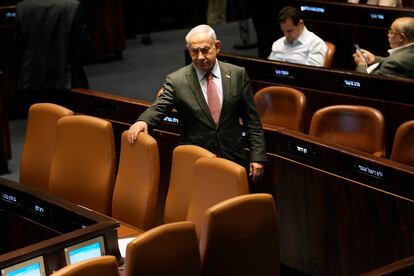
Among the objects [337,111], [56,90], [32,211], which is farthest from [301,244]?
[56,90]

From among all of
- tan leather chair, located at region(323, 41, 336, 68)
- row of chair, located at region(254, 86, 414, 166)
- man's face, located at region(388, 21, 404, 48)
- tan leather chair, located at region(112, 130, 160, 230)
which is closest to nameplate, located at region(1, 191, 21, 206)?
tan leather chair, located at region(112, 130, 160, 230)

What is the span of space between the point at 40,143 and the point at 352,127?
5.93 feet

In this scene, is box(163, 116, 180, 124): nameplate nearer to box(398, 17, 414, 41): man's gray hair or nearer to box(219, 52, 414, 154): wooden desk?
box(219, 52, 414, 154): wooden desk

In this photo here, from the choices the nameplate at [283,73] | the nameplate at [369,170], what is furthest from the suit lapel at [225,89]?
the nameplate at [283,73]

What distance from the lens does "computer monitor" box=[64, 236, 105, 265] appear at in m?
3.78

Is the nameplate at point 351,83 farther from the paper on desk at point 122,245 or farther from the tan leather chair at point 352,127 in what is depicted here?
the paper on desk at point 122,245

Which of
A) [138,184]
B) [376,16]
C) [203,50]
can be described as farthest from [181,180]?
[376,16]

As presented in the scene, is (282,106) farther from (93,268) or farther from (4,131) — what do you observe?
(93,268)

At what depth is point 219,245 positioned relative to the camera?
4008mm

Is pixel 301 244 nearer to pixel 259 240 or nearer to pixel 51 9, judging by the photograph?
pixel 259 240

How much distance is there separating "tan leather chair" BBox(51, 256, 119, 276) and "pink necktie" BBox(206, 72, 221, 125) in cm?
165

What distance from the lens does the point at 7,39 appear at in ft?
26.6

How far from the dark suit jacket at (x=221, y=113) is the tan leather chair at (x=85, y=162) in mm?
306

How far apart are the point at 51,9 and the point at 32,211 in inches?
130
